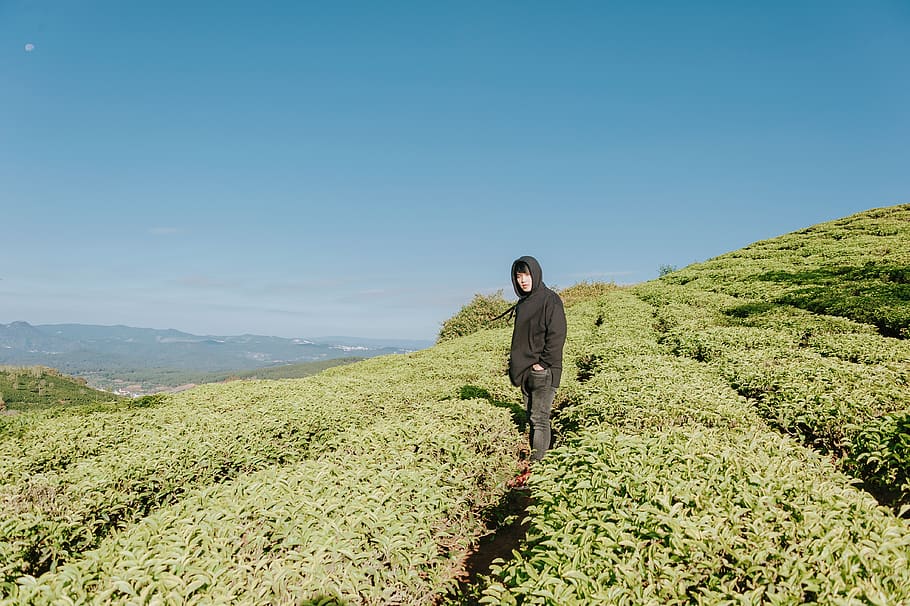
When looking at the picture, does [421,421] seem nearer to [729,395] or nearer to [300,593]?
[300,593]

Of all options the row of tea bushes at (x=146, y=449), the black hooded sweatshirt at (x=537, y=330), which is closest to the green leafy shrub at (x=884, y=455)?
the black hooded sweatshirt at (x=537, y=330)

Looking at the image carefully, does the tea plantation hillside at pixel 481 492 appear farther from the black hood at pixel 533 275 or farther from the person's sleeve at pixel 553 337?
the black hood at pixel 533 275

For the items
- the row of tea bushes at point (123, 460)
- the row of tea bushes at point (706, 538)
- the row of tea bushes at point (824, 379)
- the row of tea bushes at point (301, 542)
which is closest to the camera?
the row of tea bushes at point (706, 538)

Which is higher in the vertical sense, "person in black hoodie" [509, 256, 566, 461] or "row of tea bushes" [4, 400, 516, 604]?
"person in black hoodie" [509, 256, 566, 461]

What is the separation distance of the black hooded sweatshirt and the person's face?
0.04m

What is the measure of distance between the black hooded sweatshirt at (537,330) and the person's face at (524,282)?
0.12 feet

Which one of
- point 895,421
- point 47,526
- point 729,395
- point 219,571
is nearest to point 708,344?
point 729,395

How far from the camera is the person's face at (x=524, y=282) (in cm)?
708

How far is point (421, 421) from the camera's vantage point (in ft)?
22.4

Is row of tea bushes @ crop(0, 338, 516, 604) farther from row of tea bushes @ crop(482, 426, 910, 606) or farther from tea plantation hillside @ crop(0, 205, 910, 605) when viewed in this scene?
row of tea bushes @ crop(482, 426, 910, 606)

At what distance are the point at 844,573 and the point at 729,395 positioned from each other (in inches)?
197

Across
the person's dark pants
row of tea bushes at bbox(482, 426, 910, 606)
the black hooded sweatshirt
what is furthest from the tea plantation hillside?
the black hooded sweatshirt

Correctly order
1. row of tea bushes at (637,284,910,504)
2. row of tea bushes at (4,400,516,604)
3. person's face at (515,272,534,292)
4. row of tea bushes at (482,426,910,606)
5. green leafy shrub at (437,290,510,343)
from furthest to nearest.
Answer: green leafy shrub at (437,290,510,343), person's face at (515,272,534,292), row of tea bushes at (637,284,910,504), row of tea bushes at (4,400,516,604), row of tea bushes at (482,426,910,606)

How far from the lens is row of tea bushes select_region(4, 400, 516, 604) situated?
3016mm
